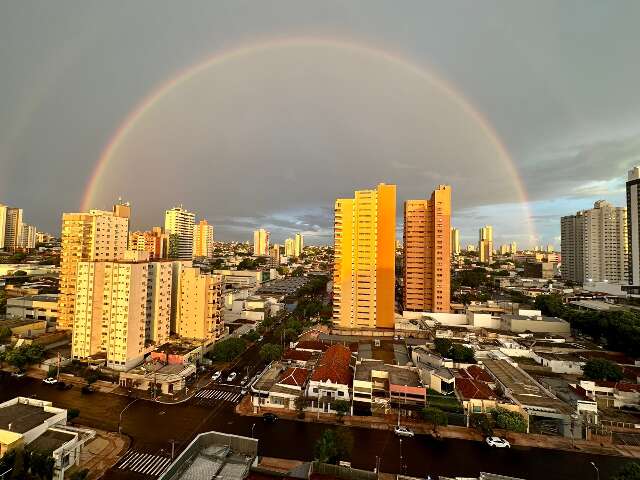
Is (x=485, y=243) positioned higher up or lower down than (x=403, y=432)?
higher up

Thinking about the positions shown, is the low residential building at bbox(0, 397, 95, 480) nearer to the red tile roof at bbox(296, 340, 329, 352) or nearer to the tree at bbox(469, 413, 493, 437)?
the red tile roof at bbox(296, 340, 329, 352)

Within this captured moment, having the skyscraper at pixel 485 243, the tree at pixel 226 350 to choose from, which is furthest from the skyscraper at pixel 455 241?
the tree at pixel 226 350

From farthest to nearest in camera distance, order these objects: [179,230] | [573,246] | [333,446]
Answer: [179,230]
[573,246]
[333,446]

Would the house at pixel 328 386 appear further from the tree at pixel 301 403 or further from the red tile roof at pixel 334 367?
the tree at pixel 301 403

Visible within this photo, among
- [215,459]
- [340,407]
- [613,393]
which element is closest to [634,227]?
[613,393]

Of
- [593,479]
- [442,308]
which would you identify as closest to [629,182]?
[442,308]

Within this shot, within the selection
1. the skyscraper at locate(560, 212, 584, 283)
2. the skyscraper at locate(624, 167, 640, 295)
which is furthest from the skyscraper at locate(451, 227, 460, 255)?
the skyscraper at locate(624, 167, 640, 295)

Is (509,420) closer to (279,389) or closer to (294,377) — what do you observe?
(294,377)
